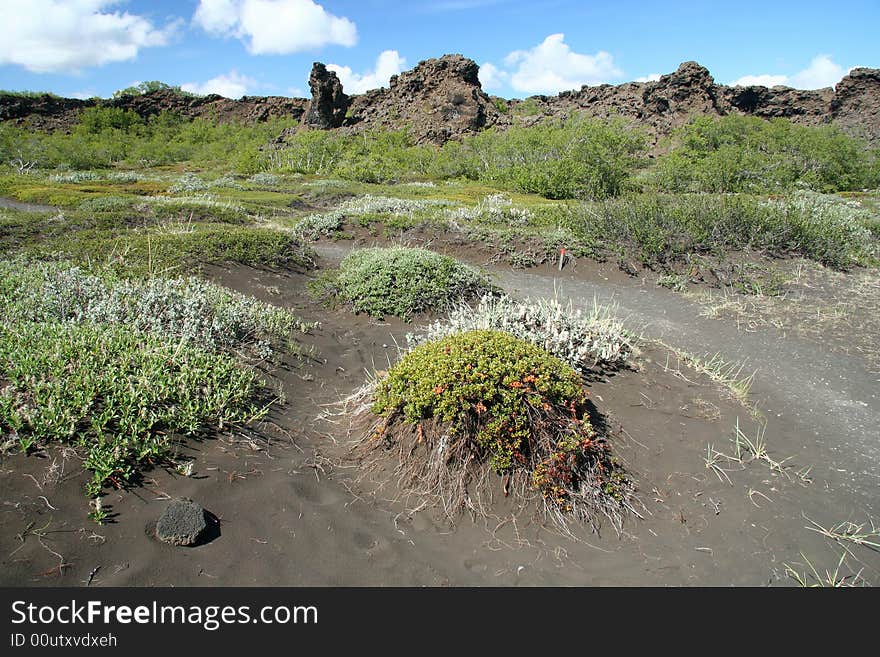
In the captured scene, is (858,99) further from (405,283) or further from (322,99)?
(405,283)

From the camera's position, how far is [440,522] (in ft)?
11.1

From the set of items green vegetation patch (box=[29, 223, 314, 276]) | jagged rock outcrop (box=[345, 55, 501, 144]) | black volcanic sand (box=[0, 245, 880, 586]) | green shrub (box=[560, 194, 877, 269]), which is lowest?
black volcanic sand (box=[0, 245, 880, 586])

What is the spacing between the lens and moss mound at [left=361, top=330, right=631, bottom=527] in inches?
140

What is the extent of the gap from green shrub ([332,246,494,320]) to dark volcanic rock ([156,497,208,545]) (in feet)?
A: 13.0

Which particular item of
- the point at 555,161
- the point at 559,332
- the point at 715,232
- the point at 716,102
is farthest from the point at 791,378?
the point at 716,102

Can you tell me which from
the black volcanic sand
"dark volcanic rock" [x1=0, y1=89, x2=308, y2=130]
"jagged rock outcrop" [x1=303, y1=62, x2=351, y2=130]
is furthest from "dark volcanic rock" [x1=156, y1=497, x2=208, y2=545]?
"dark volcanic rock" [x1=0, y1=89, x2=308, y2=130]

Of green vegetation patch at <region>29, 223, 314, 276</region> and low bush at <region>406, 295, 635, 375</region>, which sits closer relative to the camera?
low bush at <region>406, 295, 635, 375</region>

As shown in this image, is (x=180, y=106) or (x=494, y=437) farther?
(x=180, y=106)

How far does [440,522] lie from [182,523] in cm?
146

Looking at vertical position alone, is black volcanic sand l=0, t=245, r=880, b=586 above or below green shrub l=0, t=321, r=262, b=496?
below

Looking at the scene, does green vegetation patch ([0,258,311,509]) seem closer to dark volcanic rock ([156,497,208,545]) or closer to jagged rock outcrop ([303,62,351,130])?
dark volcanic rock ([156,497,208,545])

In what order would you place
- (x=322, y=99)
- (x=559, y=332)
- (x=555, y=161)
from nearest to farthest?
(x=559, y=332) < (x=555, y=161) < (x=322, y=99)

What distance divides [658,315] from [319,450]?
5.90 m
